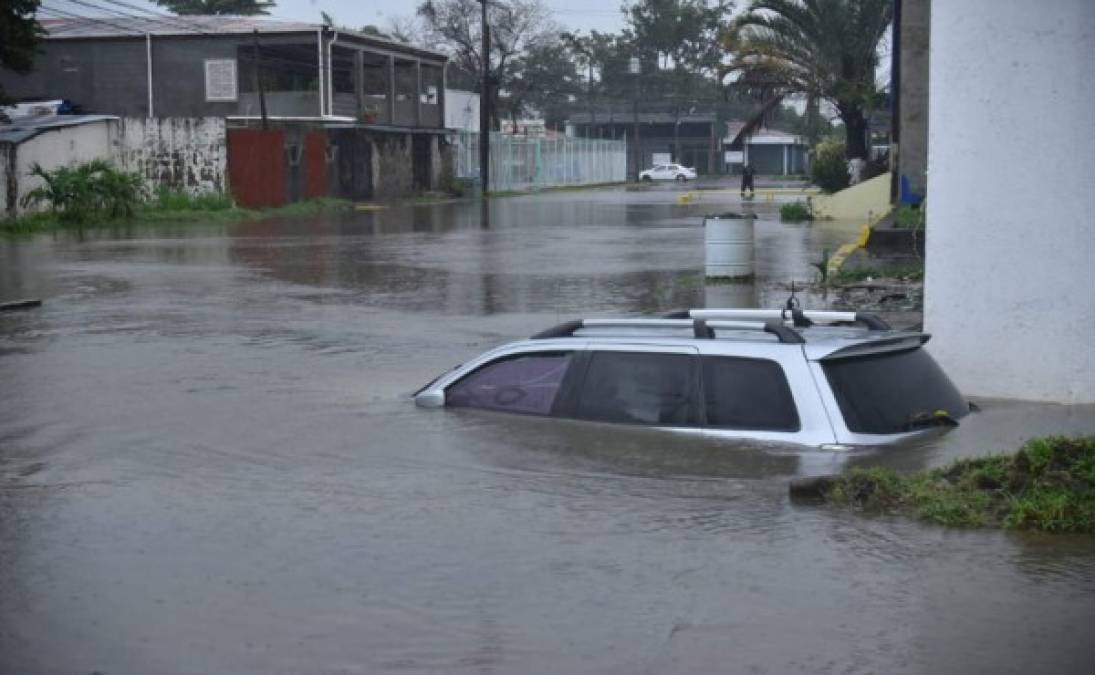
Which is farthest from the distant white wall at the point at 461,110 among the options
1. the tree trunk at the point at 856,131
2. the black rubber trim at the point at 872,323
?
the black rubber trim at the point at 872,323

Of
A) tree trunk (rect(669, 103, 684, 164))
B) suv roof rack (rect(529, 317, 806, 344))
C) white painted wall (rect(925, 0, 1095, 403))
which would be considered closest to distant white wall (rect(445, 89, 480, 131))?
tree trunk (rect(669, 103, 684, 164))

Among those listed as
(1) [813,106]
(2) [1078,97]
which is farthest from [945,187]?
(1) [813,106]

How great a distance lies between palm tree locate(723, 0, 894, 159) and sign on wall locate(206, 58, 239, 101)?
22.8 m

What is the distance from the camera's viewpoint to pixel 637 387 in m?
9.19

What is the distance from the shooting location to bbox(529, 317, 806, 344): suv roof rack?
8703 millimetres

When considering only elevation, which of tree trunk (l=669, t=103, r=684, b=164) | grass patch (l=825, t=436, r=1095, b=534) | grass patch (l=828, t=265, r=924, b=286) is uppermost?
tree trunk (l=669, t=103, r=684, b=164)

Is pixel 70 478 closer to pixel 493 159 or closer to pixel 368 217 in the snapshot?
pixel 368 217

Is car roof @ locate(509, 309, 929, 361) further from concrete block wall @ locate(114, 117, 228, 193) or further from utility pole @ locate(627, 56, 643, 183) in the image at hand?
utility pole @ locate(627, 56, 643, 183)

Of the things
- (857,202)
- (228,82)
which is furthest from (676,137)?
(857,202)

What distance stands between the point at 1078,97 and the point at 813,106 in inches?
1383

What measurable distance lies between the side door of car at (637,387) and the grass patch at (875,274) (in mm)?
11572

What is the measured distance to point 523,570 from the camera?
729 centimetres

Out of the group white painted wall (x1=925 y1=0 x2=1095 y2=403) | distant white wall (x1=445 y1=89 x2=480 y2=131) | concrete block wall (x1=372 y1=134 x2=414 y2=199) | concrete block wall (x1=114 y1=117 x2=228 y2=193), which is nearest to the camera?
white painted wall (x1=925 y1=0 x2=1095 y2=403)

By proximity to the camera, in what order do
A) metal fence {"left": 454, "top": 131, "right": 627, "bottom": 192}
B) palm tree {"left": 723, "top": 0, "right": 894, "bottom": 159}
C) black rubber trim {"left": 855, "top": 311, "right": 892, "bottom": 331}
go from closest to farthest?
black rubber trim {"left": 855, "top": 311, "right": 892, "bottom": 331} → palm tree {"left": 723, "top": 0, "right": 894, "bottom": 159} → metal fence {"left": 454, "top": 131, "right": 627, "bottom": 192}
